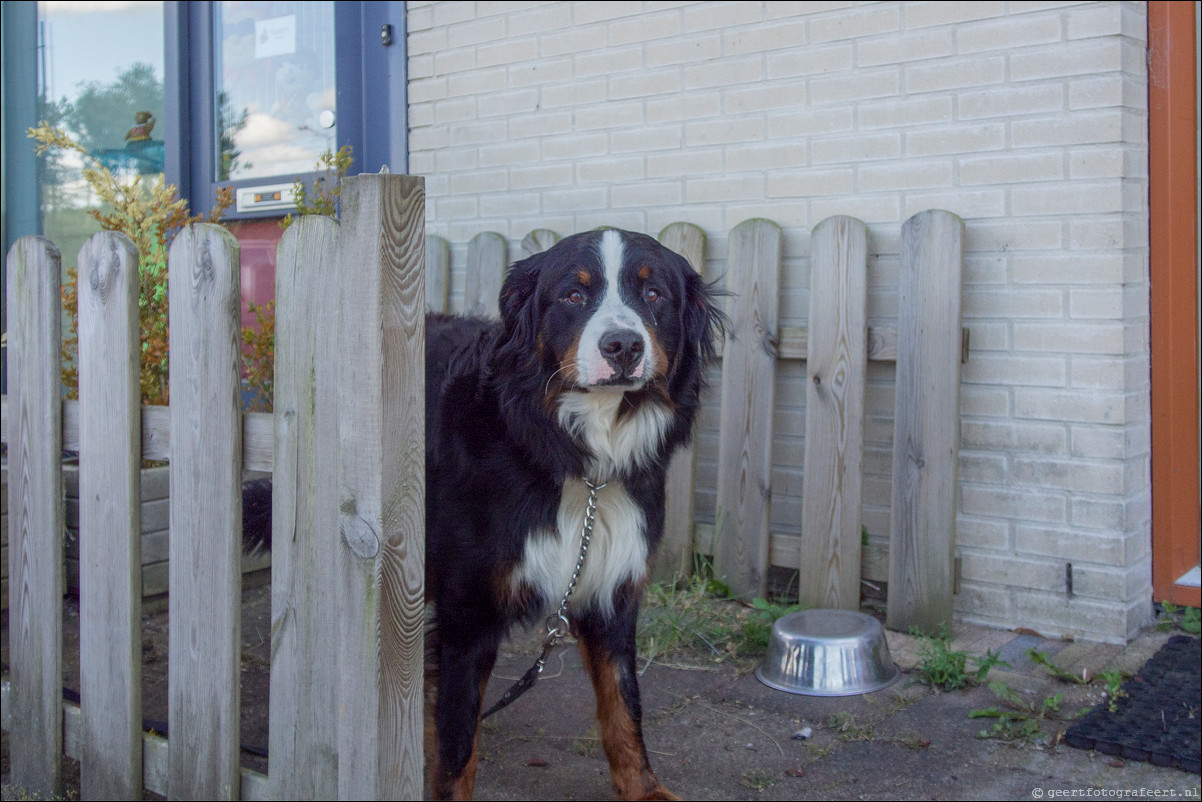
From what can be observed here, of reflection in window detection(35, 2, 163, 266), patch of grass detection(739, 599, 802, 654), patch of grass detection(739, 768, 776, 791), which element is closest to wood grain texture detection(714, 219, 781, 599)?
patch of grass detection(739, 599, 802, 654)

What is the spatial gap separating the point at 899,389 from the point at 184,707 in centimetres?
243

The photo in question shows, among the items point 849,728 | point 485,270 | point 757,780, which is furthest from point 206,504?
point 485,270

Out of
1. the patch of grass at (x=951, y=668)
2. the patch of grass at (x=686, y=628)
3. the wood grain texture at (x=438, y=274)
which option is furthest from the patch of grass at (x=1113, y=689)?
the wood grain texture at (x=438, y=274)

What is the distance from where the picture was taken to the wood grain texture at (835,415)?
3.51 m

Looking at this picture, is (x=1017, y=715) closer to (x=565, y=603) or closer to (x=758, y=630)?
(x=758, y=630)

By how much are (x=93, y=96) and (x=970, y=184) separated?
4.42 meters

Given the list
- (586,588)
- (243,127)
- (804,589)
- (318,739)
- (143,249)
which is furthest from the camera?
(243,127)

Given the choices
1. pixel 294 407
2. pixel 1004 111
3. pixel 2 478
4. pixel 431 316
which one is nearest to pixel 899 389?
pixel 1004 111

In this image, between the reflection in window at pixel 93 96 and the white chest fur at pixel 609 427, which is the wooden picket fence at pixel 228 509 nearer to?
the white chest fur at pixel 609 427

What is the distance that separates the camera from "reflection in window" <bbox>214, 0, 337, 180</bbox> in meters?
4.82

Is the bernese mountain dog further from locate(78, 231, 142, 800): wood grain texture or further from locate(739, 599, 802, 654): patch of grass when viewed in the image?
locate(739, 599, 802, 654): patch of grass

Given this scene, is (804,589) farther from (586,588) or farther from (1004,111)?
(1004,111)

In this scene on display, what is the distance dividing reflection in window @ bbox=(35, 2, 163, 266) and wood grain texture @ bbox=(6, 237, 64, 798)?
315cm

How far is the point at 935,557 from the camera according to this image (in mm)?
3391
